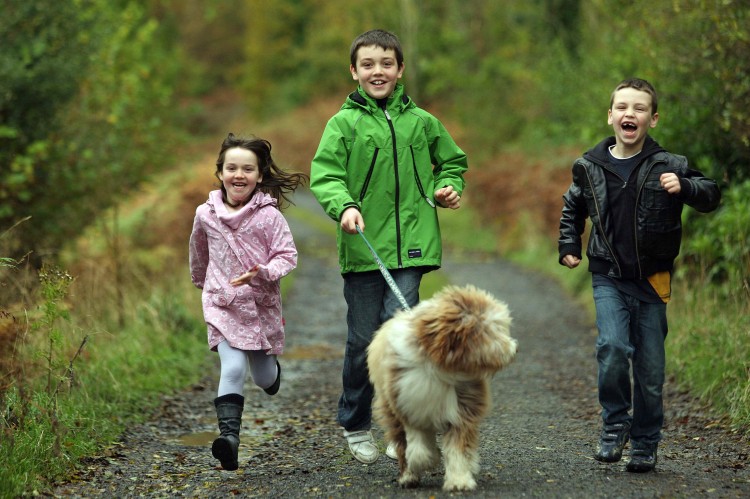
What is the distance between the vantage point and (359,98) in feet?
17.5

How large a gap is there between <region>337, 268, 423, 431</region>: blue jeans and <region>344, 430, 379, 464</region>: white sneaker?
0.04 meters

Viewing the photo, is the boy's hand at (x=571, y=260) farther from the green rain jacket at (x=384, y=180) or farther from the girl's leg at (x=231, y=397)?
the girl's leg at (x=231, y=397)

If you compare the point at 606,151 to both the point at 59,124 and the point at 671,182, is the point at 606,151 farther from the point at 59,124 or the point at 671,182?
the point at 59,124

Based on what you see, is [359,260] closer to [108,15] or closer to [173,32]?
[108,15]

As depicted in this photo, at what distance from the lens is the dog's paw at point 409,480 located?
183 inches

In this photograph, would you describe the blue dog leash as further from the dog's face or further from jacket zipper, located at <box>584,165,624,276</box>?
jacket zipper, located at <box>584,165,624,276</box>

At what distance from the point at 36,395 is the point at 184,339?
12.4 feet

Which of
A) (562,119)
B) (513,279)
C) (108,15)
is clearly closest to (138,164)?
(108,15)

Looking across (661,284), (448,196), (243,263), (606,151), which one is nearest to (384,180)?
(448,196)

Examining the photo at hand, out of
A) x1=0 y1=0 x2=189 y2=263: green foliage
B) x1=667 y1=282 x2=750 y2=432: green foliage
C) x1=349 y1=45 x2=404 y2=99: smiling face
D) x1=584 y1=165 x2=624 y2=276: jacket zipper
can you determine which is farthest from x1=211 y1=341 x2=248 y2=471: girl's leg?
x1=0 y1=0 x2=189 y2=263: green foliage

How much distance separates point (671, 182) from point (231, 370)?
8.50 feet

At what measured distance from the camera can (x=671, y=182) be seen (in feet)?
15.8

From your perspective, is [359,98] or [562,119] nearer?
[359,98]

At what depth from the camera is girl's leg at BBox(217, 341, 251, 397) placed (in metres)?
5.26
